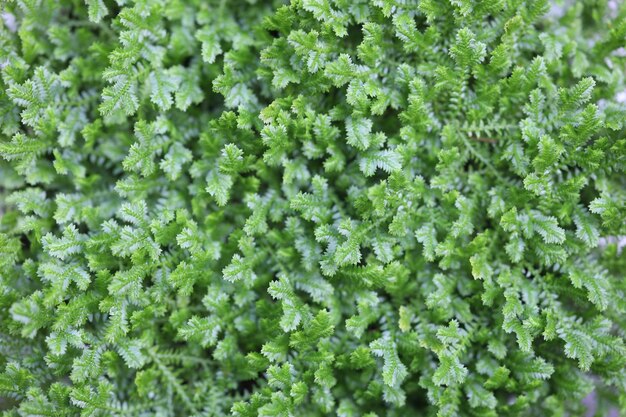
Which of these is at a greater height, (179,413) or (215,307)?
(215,307)

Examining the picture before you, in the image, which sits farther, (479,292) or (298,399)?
(479,292)

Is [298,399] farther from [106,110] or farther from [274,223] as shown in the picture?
[106,110]

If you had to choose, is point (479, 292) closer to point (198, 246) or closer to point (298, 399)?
point (298, 399)

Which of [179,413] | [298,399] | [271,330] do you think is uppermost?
[271,330]

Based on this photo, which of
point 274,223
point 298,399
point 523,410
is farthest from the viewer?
point 274,223

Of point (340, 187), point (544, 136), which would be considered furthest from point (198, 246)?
point (544, 136)

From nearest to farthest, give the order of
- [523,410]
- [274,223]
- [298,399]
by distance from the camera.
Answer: [298,399]
[523,410]
[274,223]
